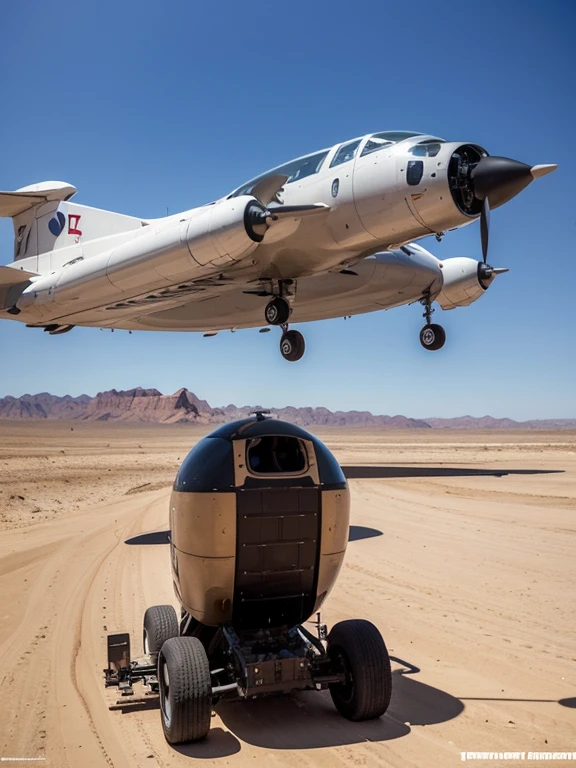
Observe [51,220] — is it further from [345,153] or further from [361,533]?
[361,533]

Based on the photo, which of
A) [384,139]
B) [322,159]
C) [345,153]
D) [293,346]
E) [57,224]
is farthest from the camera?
[57,224]

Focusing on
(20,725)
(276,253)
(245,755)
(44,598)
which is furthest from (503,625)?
(276,253)

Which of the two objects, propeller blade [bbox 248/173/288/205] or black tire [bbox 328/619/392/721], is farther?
propeller blade [bbox 248/173/288/205]

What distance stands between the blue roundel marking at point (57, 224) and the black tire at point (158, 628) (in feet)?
77.0

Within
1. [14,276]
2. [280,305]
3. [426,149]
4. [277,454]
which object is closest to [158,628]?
[277,454]

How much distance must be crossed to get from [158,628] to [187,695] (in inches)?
68.0

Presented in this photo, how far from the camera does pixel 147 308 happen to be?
2044 cm

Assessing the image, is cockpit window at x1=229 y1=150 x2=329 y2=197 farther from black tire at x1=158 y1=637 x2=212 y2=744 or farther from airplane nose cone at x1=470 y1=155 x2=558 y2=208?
black tire at x1=158 y1=637 x2=212 y2=744

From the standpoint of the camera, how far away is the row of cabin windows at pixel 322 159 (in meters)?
15.0

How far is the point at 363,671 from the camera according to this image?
196 inches

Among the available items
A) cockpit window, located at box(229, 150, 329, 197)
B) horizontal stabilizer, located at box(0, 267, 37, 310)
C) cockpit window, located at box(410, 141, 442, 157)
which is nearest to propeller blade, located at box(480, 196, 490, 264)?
cockpit window, located at box(410, 141, 442, 157)

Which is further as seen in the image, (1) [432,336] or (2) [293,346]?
(1) [432,336]

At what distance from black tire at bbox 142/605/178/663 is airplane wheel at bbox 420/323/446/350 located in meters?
18.3

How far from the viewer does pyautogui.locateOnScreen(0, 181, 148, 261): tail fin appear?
26703 mm
